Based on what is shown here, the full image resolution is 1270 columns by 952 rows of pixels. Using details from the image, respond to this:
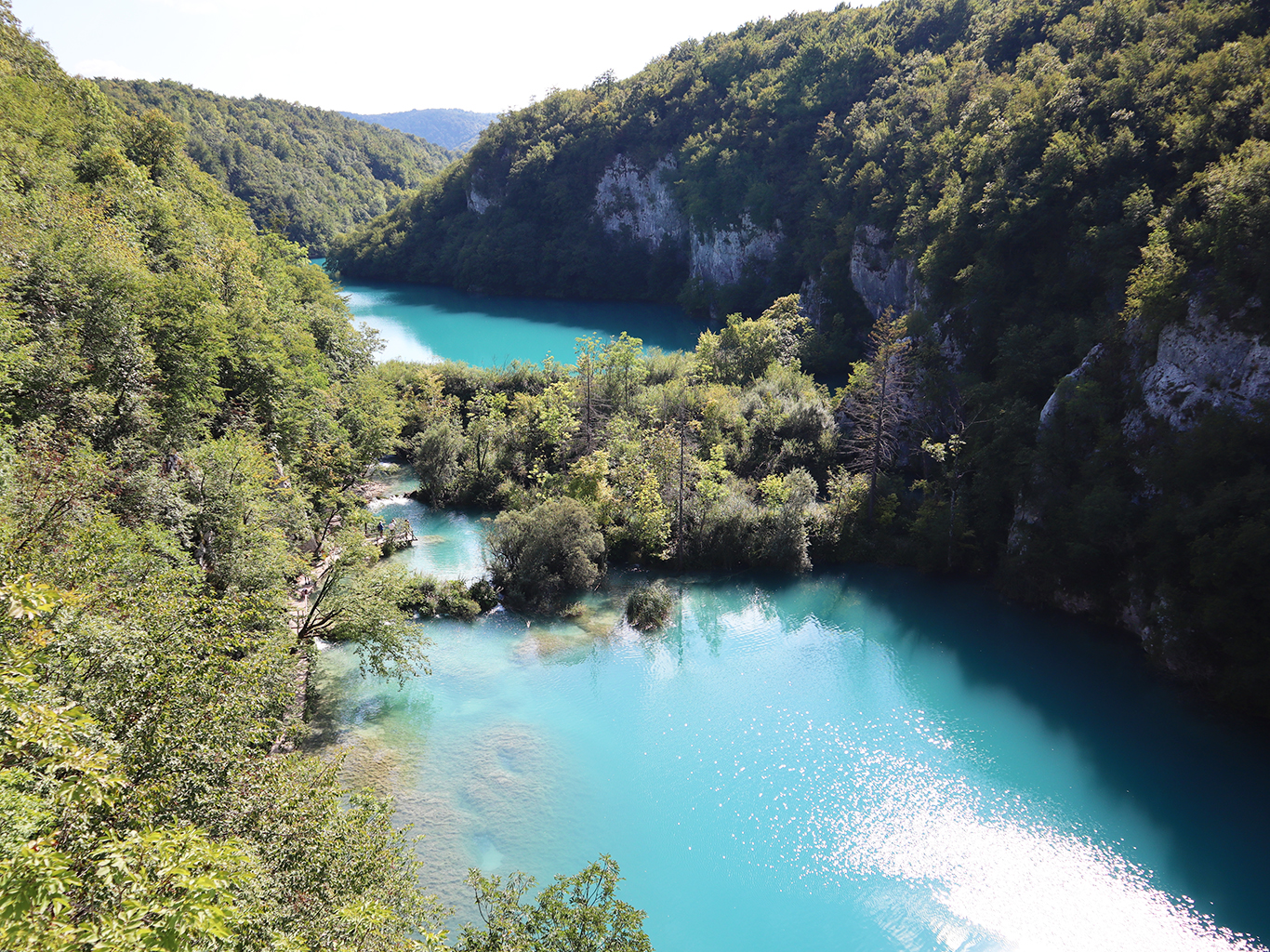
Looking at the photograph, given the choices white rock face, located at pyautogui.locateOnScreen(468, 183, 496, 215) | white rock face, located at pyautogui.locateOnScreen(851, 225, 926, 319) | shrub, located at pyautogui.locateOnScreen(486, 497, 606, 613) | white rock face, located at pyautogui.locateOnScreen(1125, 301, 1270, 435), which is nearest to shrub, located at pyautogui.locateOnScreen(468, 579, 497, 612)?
shrub, located at pyautogui.locateOnScreen(486, 497, 606, 613)

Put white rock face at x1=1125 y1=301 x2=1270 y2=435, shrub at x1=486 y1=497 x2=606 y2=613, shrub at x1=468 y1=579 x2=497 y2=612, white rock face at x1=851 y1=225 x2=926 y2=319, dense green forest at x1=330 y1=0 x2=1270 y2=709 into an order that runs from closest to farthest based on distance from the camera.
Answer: white rock face at x1=1125 y1=301 x2=1270 y2=435, dense green forest at x1=330 y1=0 x2=1270 y2=709, shrub at x1=468 y1=579 x2=497 y2=612, shrub at x1=486 y1=497 x2=606 y2=613, white rock face at x1=851 y1=225 x2=926 y2=319

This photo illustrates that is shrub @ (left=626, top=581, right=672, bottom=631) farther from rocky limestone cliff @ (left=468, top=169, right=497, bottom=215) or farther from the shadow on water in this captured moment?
rocky limestone cliff @ (left=468, top=169, right=497, bottom=215)

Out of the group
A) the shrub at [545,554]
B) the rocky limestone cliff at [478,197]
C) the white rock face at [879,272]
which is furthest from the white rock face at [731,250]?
the shrub at [545,554]

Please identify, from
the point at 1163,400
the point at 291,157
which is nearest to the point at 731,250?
the point at 1163,400

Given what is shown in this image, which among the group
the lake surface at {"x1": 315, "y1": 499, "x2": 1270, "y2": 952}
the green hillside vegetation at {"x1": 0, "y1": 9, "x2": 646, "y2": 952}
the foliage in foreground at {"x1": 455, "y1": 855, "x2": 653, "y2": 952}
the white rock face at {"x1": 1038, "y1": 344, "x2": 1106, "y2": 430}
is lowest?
the lake surface at {"x1": 315, "y1": 499, "x2": 1270, "y2": 952}

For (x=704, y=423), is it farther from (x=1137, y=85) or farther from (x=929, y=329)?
(x=1137, y=85)

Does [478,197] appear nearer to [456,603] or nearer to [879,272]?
[879,272]

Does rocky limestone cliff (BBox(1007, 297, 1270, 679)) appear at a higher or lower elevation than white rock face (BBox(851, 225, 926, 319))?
lower
